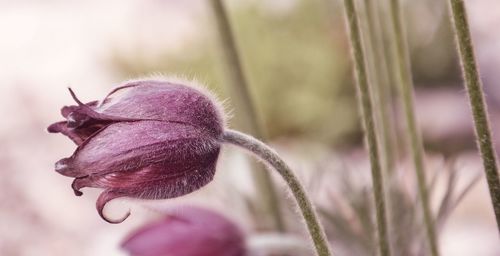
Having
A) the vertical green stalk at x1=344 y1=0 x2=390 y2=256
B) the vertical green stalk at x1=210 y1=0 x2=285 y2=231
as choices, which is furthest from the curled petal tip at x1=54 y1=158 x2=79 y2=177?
the vertical green stalk at x1=210 y1=0 x2=285 y2=231

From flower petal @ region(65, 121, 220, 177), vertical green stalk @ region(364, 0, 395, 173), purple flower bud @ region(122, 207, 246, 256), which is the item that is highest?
flower petal @ region(65, 121, 220, 177)

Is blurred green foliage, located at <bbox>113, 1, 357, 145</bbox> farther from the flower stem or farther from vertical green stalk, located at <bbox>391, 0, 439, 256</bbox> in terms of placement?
the flower stem

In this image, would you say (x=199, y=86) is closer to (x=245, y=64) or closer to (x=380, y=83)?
(x=380, y=83)

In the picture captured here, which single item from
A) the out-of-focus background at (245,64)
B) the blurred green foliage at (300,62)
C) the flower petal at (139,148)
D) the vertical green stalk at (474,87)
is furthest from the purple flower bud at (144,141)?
the blurred green foliage at (300,62)

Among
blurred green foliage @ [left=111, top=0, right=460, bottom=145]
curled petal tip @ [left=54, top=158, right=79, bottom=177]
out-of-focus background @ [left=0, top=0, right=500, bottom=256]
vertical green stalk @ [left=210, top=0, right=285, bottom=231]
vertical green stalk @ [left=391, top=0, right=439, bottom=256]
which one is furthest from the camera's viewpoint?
blurred green foliage @ [left=111, top=0, right=460, bottom=145]

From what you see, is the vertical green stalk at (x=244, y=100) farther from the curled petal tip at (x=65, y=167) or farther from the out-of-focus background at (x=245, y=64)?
the out-of-focus background at (x=245, y=64)

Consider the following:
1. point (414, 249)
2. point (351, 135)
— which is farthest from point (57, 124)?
point (351, 135)
